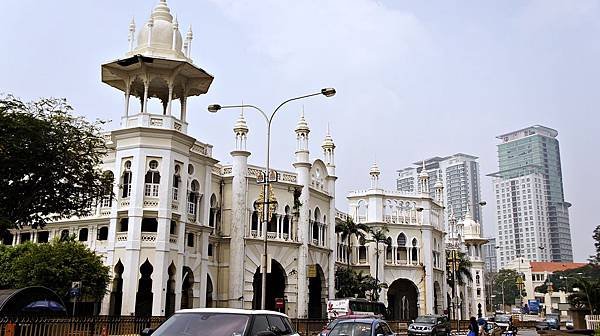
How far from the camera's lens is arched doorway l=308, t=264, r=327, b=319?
48.0 m

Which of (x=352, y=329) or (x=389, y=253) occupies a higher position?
(x=389, y=253)

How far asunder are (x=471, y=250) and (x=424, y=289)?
1387 inches

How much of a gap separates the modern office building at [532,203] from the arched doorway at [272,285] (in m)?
126

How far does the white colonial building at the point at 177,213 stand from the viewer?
3388cm

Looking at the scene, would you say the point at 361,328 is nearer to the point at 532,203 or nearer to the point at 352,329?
the point at 352,329

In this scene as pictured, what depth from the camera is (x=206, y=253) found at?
128 feet

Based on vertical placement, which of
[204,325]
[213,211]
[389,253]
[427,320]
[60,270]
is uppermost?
[213,211]

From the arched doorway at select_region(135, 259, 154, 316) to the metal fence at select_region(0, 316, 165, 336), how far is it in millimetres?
7617

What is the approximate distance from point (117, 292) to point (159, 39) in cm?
1501

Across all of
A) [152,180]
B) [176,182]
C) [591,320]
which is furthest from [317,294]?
[591,320]

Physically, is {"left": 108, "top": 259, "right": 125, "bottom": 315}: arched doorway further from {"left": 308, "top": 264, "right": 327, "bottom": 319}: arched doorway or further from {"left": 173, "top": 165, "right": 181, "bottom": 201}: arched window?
{"left": 308, "top": 264, "right": 327, "bottom": 319}: arched doorway

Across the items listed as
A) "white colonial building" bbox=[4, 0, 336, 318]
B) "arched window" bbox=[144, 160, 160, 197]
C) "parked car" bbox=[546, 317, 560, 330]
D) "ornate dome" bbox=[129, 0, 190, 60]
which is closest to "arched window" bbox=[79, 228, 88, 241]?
"white colonial building" bbox=[4, 0, 336, 318]

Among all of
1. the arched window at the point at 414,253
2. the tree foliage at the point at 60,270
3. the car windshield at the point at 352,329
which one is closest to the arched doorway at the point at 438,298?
the arched window at the point at 414,253

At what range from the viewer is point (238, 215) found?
41688mm
